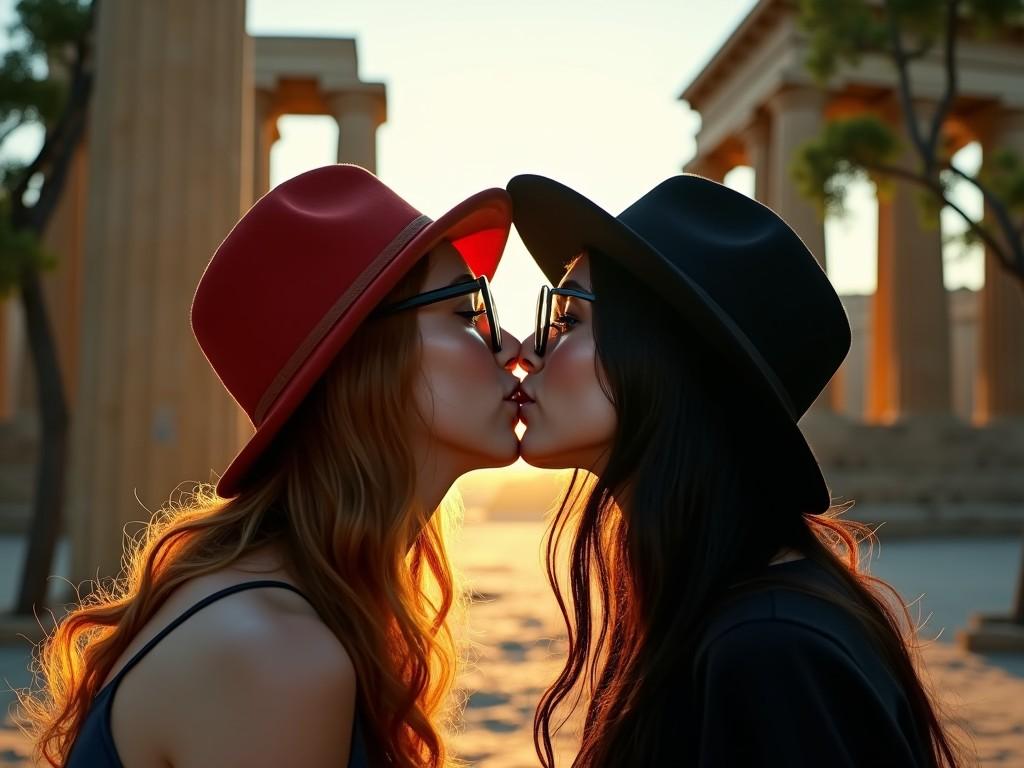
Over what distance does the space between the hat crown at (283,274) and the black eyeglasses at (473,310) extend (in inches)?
6.1

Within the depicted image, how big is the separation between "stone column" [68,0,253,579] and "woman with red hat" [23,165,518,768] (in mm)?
7109

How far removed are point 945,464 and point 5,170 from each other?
24.1 m

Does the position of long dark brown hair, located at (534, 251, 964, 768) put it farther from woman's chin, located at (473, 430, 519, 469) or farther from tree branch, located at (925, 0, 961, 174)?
tree branch, located at (925, 0, 961, 174)

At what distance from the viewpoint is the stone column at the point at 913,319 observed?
2936cm

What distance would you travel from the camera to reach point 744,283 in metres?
2.23

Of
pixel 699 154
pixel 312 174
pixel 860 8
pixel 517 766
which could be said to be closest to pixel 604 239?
pixel 312 174

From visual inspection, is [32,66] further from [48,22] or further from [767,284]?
[767,284]

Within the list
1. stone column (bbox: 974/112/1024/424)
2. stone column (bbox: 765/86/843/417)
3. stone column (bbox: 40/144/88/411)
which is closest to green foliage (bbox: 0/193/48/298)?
stone column (bbox: 40/144/88/411)

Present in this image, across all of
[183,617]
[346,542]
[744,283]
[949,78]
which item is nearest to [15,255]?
[346,542]

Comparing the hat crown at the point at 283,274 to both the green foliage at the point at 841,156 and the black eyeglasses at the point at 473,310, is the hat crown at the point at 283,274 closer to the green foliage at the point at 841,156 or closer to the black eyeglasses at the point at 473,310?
the black eyeglasses at the point at 473,310

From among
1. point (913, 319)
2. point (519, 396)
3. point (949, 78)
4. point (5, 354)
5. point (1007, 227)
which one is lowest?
point (519, 396)

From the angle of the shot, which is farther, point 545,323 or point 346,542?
point 545,323

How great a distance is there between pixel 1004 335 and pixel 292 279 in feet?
105

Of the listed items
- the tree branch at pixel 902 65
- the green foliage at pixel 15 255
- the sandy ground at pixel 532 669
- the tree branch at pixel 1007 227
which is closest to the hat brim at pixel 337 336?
the sandy ground at pixel 532 669
